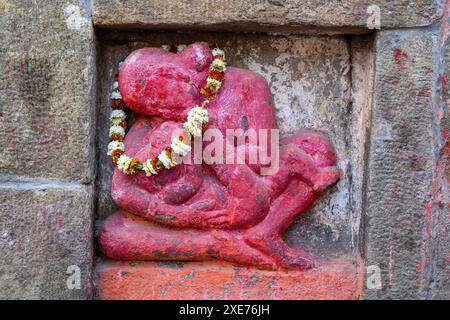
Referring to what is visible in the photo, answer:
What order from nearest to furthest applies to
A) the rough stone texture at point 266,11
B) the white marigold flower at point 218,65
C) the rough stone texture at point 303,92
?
the rough stone texture at point 266,11 < the white marigold flower at point 218,65 < the rough stone texture at point 303,92

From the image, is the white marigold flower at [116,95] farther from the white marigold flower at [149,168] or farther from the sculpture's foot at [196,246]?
the sculpture's foot at [196,246]

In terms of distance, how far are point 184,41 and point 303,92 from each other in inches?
22.4

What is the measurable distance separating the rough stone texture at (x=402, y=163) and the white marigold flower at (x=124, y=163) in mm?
1006

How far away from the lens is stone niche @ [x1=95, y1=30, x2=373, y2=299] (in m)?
2.55

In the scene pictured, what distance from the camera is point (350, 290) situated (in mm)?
2578

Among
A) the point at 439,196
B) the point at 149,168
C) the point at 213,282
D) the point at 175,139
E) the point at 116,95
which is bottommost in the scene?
the point at 213,282

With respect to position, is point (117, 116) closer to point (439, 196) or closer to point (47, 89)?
point (47, 89)

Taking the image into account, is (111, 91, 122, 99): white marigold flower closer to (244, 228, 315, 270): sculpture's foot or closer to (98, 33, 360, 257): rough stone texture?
(98, 33, 360, 257): rough stone texture

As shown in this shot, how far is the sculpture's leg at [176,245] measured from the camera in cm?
251

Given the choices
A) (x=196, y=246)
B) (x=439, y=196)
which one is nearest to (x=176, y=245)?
(x=196, y=246)

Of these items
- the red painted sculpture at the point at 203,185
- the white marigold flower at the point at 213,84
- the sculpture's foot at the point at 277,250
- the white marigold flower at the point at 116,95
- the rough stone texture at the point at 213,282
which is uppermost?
the white marigold flower at the point at 213,84

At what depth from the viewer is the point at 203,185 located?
2521mm

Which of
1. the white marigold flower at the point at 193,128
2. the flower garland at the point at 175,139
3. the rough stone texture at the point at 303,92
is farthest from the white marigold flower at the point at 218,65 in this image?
the white marigold flower at the point at 193,128

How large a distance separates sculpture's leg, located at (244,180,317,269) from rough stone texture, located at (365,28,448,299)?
0.88 ft
